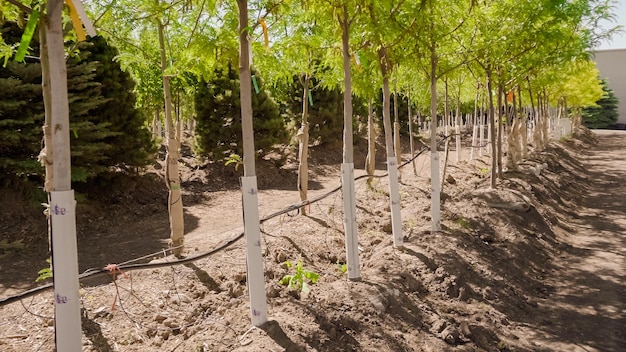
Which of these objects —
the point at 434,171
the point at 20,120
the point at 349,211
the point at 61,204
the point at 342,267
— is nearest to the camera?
the point at 61,204

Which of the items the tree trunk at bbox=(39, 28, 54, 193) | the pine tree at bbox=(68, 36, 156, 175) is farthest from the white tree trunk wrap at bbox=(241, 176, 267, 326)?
the pine tree at bbox=(68, 36, 156, 175)

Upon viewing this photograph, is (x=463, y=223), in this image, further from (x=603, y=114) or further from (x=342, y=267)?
(x=603, y=114)

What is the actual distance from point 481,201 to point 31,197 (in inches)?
333

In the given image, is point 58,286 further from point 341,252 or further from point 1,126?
point 1,126

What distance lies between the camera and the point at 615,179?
1770 cm

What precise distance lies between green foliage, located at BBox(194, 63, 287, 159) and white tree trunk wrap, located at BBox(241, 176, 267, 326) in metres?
11.9

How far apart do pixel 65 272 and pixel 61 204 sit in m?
0.38

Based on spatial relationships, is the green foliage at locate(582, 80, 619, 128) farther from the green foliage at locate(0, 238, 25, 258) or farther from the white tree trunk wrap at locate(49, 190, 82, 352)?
the white tree trunk wrap at locate(49, 190, 82, 352)

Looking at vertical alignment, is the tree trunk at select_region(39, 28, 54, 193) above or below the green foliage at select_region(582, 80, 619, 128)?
below

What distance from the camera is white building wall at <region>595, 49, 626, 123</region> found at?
209ft

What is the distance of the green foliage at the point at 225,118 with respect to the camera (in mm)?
15789

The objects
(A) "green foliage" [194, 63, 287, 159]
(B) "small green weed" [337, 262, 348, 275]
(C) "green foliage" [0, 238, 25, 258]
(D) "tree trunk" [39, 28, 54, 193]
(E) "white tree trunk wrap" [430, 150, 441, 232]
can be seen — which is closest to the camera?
(D) "tree trunk" [39, 28, 54, 193]

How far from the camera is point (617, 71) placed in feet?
212

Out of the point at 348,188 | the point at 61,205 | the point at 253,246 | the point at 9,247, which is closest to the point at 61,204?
the point at 61,205
